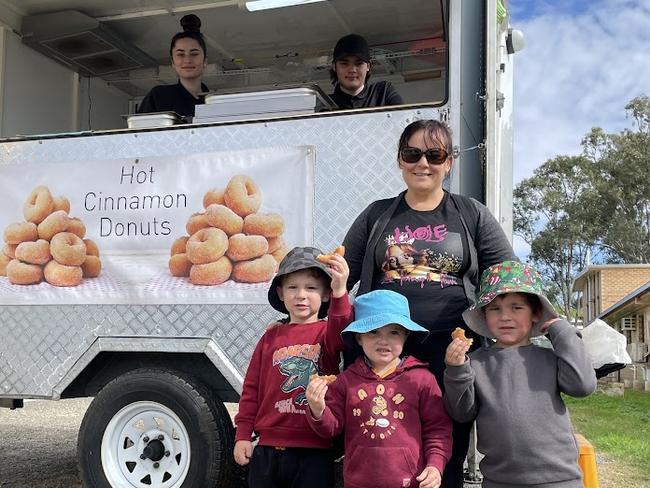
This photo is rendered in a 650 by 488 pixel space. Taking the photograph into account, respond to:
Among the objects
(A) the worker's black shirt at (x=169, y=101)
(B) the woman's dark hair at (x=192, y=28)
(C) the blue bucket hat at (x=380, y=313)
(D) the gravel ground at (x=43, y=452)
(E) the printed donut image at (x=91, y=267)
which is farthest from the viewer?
(D) the gravel ground at (x=43, y=452)

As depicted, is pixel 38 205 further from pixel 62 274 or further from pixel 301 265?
pixel 301 265

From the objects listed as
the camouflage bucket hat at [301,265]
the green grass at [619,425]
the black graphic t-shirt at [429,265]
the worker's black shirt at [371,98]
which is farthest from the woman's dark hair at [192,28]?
the green grass at [619,425]

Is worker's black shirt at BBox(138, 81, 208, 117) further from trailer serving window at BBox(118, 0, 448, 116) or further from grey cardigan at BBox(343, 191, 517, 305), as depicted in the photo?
grey cardigan at BBox(343, 191, 517, 305)

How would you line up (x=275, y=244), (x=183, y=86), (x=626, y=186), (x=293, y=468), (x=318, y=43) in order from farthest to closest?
1. (x=626, y=186)
2. (x=318, y=43)
3. (x=183, y=86)
4. (x=275, y=244)
5. (x=293, y=468)

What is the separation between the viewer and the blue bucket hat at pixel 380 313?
251cm

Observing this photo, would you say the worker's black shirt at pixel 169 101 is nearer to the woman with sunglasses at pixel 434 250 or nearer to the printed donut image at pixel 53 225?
the printed donut image at pixel 53 225

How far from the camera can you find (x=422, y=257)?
274 cm

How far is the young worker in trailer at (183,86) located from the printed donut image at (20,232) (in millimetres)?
1024

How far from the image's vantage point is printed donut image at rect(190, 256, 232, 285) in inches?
151

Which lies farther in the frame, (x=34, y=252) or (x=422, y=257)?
(x=34, y=252)

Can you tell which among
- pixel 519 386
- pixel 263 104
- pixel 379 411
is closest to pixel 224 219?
pixel 263 104

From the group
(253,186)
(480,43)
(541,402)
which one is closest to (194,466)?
(253,186)

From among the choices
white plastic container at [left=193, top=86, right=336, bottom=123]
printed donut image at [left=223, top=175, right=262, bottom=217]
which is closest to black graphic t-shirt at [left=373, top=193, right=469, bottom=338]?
printed donut image at [left=223, top=175, right=262, bottom=217]

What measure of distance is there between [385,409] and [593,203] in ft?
106
